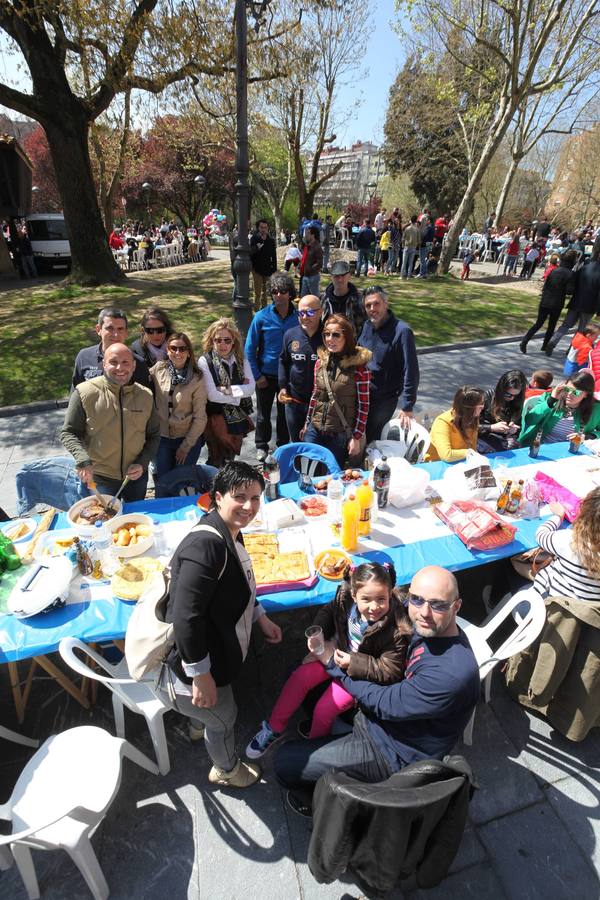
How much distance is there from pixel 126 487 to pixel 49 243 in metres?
17.2

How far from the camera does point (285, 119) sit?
18.4 meters

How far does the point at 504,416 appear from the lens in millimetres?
4898

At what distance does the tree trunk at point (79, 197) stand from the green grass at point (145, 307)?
2.24 ft

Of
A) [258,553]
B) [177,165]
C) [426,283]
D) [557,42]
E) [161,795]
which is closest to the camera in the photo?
[161,795]

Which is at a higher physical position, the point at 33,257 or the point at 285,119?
the point at 285,119

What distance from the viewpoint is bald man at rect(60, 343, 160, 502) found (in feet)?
11.6

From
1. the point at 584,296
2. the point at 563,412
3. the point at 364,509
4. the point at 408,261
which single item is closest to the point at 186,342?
the point at 364,509

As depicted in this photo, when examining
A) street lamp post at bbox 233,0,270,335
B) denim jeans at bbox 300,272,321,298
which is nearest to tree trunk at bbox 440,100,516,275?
denim jeans at bbox 300,272,321,298

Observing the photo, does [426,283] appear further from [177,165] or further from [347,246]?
[177,165]

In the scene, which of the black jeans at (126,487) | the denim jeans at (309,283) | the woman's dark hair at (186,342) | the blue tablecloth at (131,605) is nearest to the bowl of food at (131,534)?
the blue tablecloth at (131,605)

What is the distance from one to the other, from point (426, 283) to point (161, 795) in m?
15.9

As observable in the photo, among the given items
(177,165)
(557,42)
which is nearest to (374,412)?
(557,42)

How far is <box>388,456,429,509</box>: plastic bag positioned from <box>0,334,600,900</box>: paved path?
1.43 metres

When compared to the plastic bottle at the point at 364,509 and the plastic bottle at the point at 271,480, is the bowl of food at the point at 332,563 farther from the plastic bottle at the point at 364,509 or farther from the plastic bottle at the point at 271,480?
the plastic bottle at the point at 271,480
